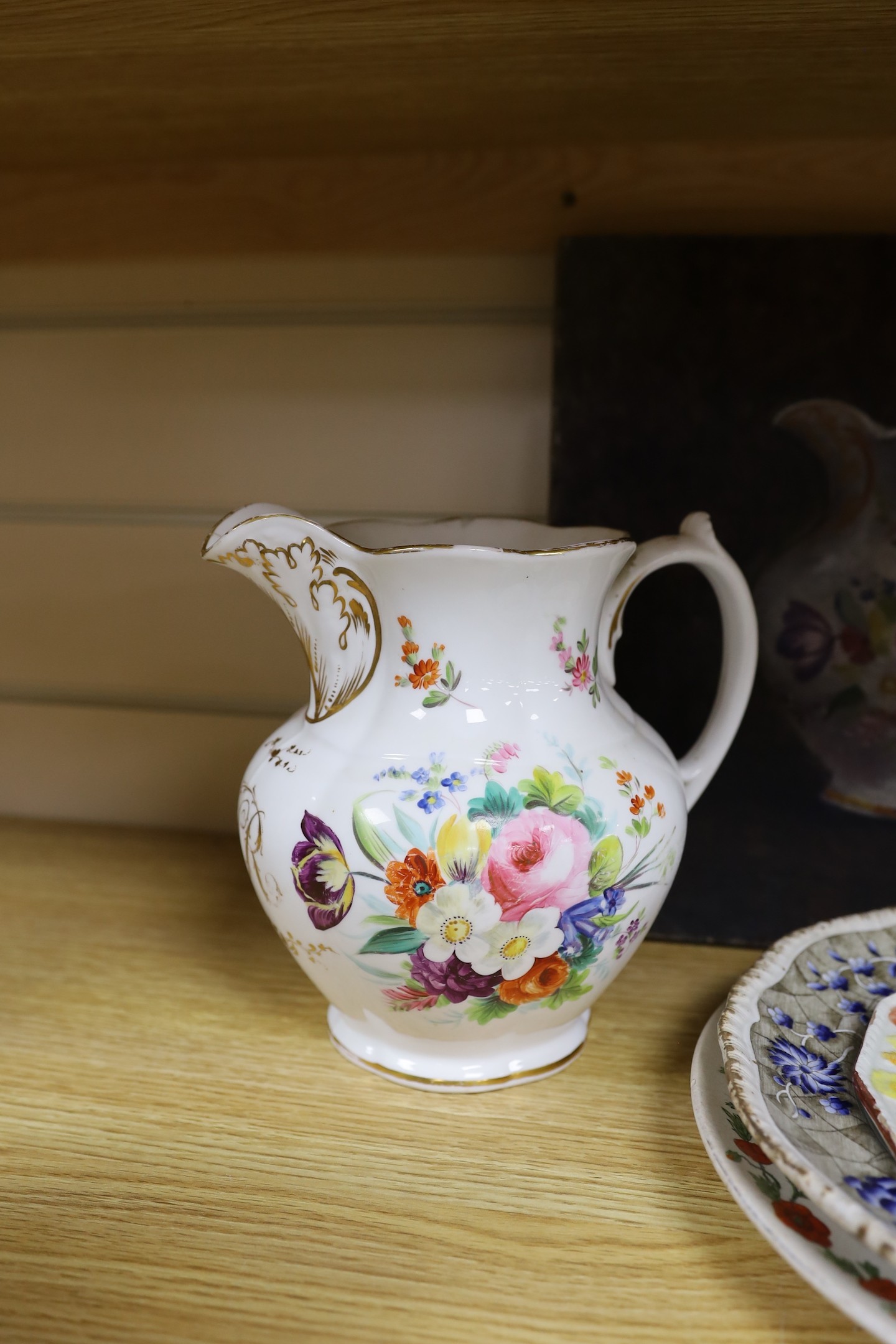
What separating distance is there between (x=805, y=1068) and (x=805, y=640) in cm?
32

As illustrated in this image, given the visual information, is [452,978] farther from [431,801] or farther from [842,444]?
[842,444]

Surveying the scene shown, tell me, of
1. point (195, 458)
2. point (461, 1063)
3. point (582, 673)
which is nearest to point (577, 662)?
point (582, 673)

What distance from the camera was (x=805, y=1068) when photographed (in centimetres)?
49

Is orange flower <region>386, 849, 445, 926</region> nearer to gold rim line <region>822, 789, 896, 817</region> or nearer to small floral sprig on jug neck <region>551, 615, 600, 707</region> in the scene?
small floral sprig on jug neck <region>551, 615, 600, 707</region>

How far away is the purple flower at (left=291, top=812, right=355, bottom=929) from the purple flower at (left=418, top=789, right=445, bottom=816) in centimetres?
5

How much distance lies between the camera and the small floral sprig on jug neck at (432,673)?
51 centimetres

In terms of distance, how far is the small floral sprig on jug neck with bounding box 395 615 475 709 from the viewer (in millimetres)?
510

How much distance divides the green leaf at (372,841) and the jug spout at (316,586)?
0.07 meters

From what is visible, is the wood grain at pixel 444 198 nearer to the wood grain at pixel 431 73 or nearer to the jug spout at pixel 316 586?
the wood grain at pixel 431 73

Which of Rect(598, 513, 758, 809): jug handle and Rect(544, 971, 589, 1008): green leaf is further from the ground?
Rect(598, 513, 758, 809): jug handle

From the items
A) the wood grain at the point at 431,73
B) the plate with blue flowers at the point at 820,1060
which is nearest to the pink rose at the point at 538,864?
the plate with blue flowers at the point at 820,1060

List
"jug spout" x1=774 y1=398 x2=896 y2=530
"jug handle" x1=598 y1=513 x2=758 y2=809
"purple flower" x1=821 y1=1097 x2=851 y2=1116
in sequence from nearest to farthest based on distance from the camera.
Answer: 1. "purple flower" x1=821 y1=1097 x2=851 y2=1116
2. "jug handle" x1=598 y1=513 x2=758 y2=809
3. "jug spout" x1=774 y1=398 x2=896 y2=530

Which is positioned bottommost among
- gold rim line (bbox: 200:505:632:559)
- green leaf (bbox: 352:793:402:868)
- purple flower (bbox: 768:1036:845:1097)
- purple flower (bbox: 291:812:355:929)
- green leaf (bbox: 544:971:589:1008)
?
purple flower (bbox: 768:1036:845:1097)

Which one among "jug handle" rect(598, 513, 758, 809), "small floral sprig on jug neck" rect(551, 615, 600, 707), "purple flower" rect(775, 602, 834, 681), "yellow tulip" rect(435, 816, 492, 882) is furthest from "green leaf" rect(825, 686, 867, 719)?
"yellow tulip" rect(435, 816, 492, 882)
